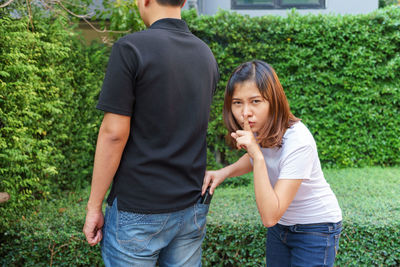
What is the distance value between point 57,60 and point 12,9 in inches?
43.6

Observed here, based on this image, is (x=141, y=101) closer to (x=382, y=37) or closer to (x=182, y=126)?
(x=182, y=126)

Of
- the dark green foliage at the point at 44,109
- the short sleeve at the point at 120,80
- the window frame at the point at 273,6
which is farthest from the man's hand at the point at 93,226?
the window frame at the point at 273,6

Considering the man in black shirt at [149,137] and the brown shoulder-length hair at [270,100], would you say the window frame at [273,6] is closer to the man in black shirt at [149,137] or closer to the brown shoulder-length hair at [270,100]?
the brown shoulder-length hair at [270,100]

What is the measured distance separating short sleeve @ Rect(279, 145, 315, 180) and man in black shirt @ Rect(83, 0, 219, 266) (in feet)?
1.32

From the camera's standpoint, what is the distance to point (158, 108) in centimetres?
154

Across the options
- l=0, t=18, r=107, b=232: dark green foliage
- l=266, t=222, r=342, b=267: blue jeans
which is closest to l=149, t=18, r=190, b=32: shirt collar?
l=266, t=222, r=342, b=267: blue jeans

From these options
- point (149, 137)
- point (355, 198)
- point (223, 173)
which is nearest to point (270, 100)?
point (223, 173)

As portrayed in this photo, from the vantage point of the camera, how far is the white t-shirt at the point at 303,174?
1.69 metres

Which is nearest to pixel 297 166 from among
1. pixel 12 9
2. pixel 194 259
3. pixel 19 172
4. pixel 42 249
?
pixel 194 259

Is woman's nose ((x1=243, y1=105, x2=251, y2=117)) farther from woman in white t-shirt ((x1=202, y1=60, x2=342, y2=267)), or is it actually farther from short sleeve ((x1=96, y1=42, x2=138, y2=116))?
short sleeve ((x1=96, y1=42, x2=138, y2=116))

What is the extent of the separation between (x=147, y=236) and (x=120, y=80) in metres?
0.67

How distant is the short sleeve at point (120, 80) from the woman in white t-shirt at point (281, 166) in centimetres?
56

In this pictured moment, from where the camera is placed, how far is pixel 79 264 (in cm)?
346

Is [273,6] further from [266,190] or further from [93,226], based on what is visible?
[93,226]
